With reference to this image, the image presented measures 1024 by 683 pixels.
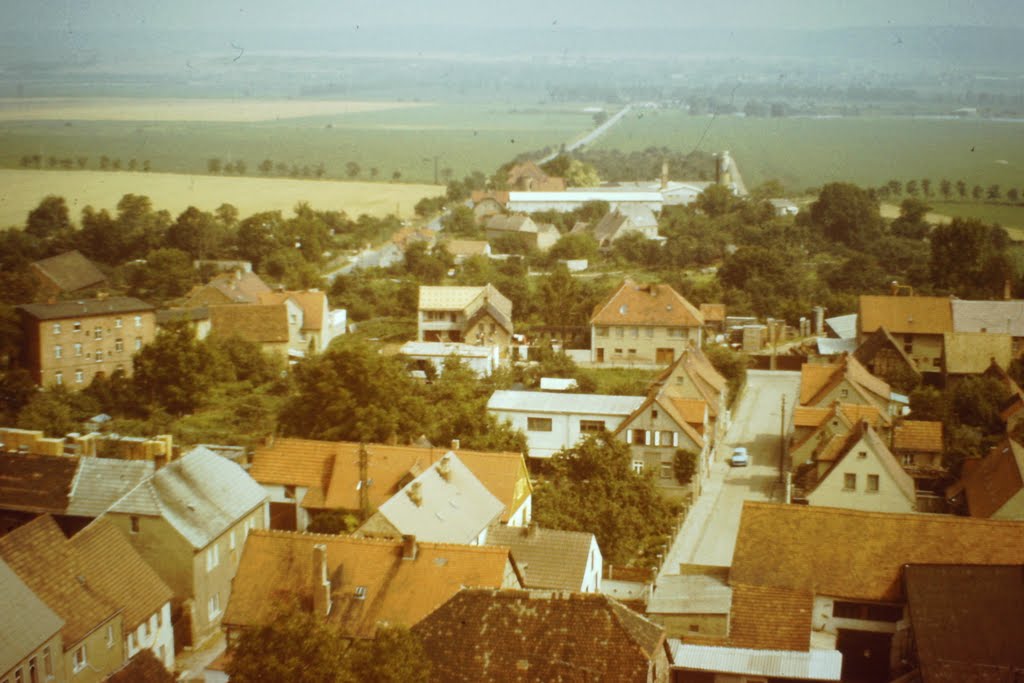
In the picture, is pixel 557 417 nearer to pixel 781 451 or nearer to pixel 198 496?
pixel 781 451

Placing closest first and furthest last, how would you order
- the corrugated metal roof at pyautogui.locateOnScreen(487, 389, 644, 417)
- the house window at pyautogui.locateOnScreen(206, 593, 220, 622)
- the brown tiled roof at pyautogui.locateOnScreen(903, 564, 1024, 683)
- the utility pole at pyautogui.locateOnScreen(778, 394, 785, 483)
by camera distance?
the brown tiled roof at pyautogui.locateOnScreen(903, 564, 1024, 683), the house window at pyautogui.locateOnScreen(206, 593, 220, 622), the utility pole at pyautogui.locateOnScreen(778, 394, 785, 483), the corrugated metal roof at pyautogui.locateOnScreen(487, 389, 644, 417)

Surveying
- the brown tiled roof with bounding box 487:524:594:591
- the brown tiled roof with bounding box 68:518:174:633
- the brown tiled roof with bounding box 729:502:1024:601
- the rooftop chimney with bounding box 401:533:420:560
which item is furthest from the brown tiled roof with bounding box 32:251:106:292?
the brown tiled roof with bounding box 729:502:1024:601

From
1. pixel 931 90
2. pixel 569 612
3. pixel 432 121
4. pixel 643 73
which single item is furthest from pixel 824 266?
pixel 643 73

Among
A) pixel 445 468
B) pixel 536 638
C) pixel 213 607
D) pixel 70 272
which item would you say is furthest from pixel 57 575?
pixel 70 272

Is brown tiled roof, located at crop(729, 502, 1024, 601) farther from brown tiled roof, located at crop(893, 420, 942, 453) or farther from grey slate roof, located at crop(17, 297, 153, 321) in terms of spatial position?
grey slate roof, located at crop(17, 297, 153, 321)

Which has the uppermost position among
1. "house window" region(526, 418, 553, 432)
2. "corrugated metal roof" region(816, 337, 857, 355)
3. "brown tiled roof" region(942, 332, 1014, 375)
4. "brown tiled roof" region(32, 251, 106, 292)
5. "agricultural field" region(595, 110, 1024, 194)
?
"agricultural field" region(595, 110, 1024, 194)

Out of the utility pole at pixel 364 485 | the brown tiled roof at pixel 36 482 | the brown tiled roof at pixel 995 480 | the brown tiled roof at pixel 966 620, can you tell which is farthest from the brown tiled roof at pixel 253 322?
the brown tiled roof at pixel 966 620

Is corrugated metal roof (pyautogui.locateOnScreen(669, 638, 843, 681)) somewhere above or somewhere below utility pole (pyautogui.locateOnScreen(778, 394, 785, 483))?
below
